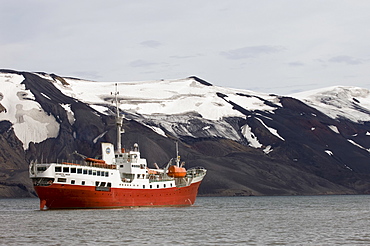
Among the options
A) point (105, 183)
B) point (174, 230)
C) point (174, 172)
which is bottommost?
point (174, 230)

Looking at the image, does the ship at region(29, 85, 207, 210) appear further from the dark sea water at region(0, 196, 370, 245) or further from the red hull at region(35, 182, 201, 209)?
the dark sea water at region(0, 196, 370, 245)

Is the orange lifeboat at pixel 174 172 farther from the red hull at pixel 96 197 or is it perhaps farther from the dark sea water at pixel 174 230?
the dark sea water at pixel 174 230

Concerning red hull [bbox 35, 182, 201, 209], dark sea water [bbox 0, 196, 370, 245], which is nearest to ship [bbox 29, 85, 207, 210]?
red hull [bbox 35, 182, 201, 209]

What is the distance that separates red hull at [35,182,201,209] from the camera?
82812 mm

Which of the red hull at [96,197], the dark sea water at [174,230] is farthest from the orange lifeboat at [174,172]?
the dark sea water at [174,230]

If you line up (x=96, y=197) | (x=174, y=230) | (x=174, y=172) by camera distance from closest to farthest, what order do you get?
(x=174, y=230) < (x=96, y=197) < (x=174, y=172)

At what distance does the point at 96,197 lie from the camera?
279ft

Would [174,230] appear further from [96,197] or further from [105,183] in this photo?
[105,183]

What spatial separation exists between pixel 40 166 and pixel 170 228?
2624 cm

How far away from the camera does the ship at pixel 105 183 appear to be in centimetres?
8244

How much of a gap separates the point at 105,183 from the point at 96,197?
6.59 ft

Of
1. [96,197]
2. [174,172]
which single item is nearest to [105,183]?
[96,197]

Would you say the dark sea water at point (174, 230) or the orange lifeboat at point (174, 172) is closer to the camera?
the dark sea water at point (174, 230)

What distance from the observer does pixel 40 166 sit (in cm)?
8262
